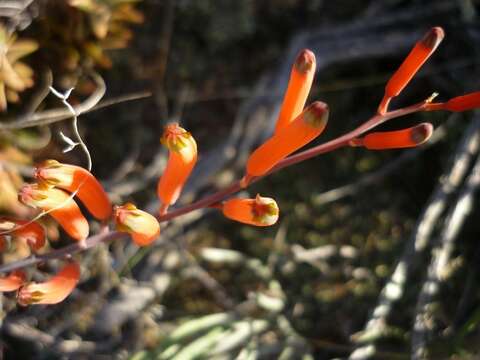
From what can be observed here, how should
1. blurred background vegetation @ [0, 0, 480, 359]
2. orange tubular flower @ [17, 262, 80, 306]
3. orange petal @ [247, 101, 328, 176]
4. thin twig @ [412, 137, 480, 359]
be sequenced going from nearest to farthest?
orange petal @ [247, 101, 328, 176] → orange tubular flower @ [17, 262, 80, 306] → thin twig @ [412, 137, 480, 359] → blurred background vegetation @ [0, 0, 480, 359]

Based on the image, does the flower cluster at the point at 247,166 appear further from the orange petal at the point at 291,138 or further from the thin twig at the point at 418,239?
the thin twig at the point at 418,239

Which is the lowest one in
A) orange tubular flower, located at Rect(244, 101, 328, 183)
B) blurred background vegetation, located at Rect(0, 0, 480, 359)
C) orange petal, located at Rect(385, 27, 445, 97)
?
blurred background vegetation, located at Rect(0, 0, 480, 359)

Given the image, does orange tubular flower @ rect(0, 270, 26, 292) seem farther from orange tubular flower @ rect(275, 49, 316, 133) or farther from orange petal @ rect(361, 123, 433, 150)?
orange petal @ rect(361, 123, 433, 150)

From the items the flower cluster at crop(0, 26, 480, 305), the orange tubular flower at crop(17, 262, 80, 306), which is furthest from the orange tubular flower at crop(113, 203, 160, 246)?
the orange tubular flower at crop(17, 262, 80, 306)

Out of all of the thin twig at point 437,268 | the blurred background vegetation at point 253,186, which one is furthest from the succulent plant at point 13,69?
the thin twig at point 437,268

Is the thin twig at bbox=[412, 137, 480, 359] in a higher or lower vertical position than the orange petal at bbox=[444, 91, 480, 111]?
lower

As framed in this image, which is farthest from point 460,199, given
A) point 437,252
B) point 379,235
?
point 379,235
